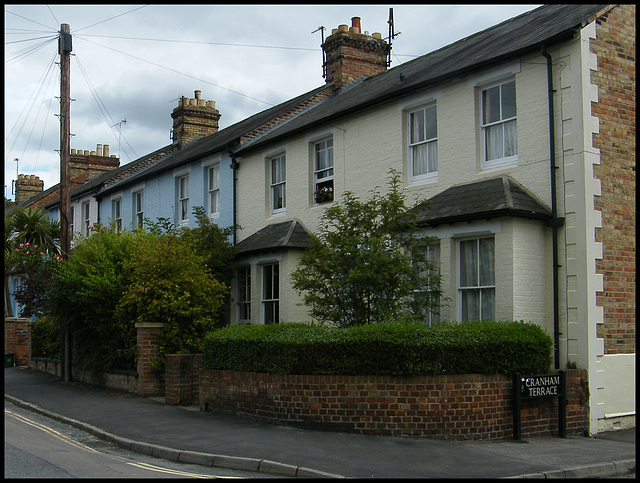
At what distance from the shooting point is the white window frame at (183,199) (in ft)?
76.3

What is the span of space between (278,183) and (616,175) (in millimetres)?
9318

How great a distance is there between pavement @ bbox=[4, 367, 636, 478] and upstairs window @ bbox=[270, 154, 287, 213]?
7068 mm

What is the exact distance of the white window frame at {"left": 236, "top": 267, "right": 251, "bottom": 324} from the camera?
1911 centimetres

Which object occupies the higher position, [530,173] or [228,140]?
[228,140]

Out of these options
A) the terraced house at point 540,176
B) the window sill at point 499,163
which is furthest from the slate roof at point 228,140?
the window sill at point 499,163

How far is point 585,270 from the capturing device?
11.6 metres

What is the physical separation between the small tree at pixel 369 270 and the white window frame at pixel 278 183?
19.3ft

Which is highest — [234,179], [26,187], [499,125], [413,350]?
[26,187]

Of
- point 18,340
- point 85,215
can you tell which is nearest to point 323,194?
point 18,340

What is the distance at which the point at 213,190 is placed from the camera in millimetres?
21922

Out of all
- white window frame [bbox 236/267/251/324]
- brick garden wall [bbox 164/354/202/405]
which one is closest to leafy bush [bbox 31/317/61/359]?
white window frame [bbox 236/267/251/324]

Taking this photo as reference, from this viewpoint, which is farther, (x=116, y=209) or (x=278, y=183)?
(x=116, y=209)

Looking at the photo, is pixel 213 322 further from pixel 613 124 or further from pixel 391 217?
pixel 613 124

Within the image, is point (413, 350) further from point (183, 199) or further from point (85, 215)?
point (85, 215)
